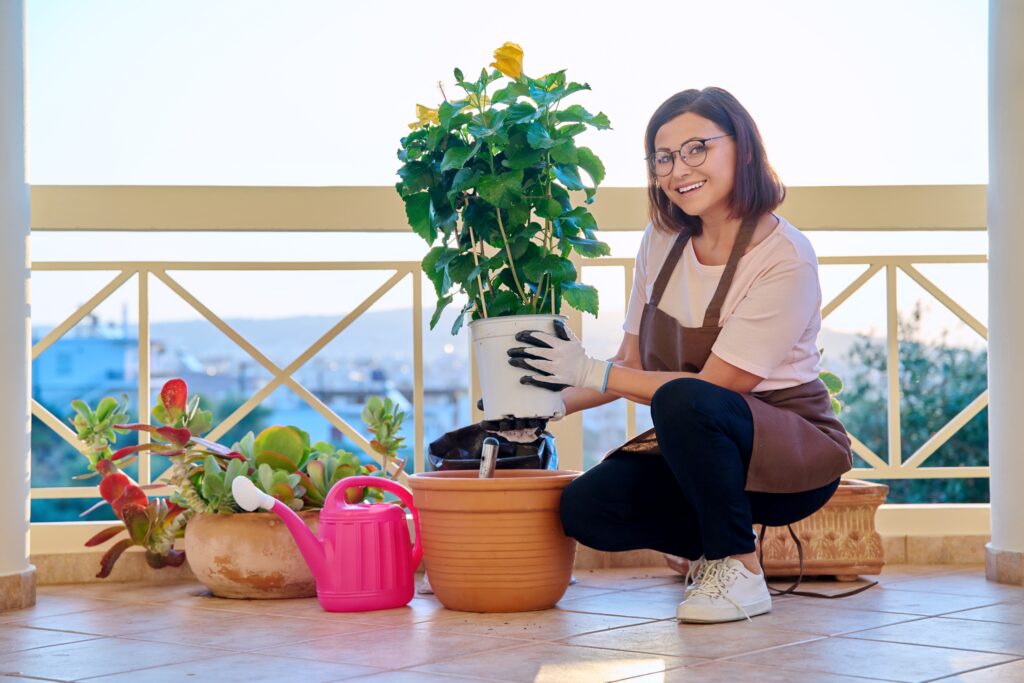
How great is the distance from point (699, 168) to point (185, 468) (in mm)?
1109

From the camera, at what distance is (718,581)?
1.86 meters

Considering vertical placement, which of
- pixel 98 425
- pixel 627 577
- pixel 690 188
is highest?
pixel 690 188

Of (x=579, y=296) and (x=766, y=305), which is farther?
(x=579, y=296)

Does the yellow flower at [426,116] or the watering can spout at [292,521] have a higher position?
the yellow flower at [426,116]

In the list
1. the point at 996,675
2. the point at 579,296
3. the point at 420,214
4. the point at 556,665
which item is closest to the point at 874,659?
the point at 996,675

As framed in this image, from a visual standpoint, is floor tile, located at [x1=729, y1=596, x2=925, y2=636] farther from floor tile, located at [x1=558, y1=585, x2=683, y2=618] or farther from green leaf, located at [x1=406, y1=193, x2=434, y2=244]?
green leaf, located at [x1=406, y1=193, x2=434, y2=244]

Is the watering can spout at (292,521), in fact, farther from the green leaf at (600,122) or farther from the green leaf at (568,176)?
the green leaf at (600,122)

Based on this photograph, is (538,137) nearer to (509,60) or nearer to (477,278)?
(509,60)

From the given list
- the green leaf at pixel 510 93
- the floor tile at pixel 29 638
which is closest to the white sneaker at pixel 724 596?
the green leaf at pixel 510 93

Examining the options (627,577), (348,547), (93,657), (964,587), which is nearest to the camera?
(93,657)

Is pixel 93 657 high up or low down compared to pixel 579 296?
down

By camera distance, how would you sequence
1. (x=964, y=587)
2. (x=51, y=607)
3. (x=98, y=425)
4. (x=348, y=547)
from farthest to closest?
1. (x=98, y=425)
2. (x=964, y=587)
3. (x=51, y=607)
4. (x=348, y=547)

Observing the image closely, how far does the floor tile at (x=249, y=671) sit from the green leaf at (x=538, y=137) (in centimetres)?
88

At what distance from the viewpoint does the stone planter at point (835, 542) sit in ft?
7.64
